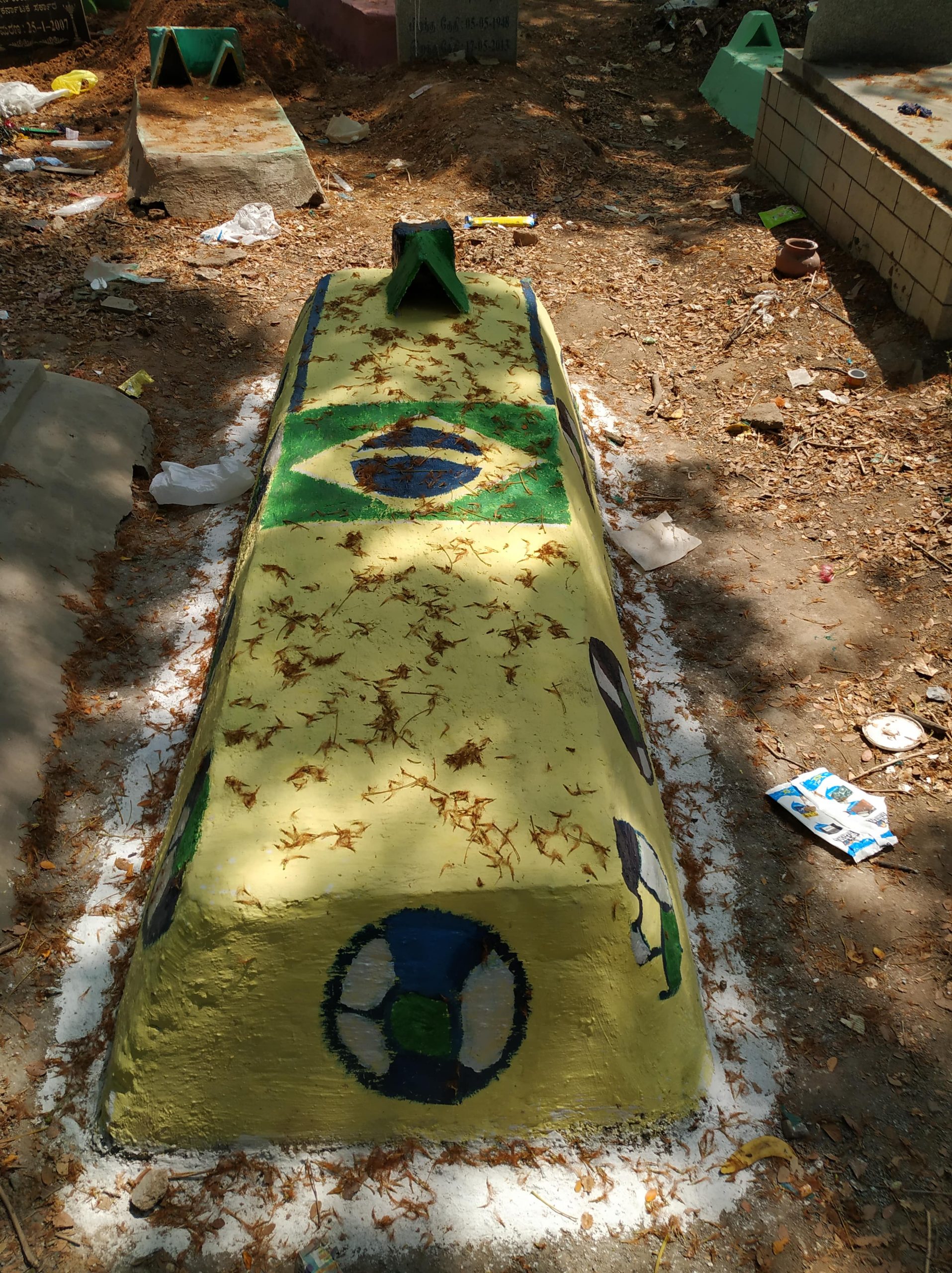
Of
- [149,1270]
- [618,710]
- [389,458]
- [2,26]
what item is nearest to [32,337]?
[389,458]

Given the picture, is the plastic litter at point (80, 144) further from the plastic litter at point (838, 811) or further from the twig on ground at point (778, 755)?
the plastic litter at point (838, 811)

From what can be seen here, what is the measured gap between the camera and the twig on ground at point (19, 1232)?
2.54 metres

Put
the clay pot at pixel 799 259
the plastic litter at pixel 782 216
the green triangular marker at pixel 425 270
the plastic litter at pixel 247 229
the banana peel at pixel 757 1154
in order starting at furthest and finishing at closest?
the plastic litter at pixel 247 229 → the plastic litter at pixel 782 216 → the clay pot at pixel 799 259 → the green triangular marker at pixel 425 270 → the banana peel at pixel 757 1154

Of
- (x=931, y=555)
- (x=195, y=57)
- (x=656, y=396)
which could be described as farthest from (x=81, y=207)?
(x=931, y=555)

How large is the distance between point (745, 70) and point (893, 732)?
942cm

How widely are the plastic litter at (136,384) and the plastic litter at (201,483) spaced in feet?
3.20

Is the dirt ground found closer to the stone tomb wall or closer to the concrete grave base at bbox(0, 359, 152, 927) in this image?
the concrete grave base at bbox(0, 359, 152, 927)

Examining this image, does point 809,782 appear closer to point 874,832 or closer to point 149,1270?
point 874,832

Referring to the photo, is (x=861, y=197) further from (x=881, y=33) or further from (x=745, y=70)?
(x=745, y=70)

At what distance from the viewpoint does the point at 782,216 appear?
322 inches

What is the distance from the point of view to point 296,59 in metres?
12.2

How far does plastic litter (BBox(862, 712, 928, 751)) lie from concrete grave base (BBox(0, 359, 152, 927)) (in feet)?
12.0

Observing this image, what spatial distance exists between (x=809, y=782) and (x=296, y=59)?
482 inches

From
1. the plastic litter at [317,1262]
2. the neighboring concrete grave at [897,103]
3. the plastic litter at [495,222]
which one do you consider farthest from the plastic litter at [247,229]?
the plastic litter at [317,1262]
